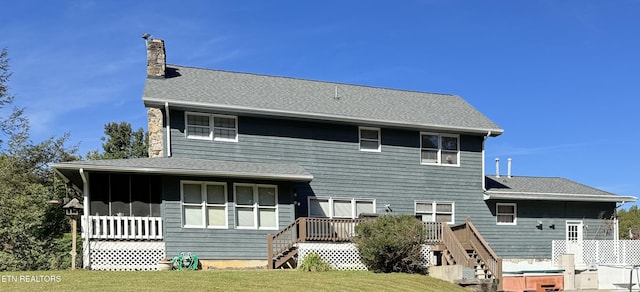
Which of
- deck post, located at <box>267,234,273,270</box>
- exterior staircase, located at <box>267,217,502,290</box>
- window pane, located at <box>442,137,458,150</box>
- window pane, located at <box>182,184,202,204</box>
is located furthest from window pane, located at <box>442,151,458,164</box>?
window pane, located at <box>182,184,202,204</box>

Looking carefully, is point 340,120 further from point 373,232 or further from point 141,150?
point 141,150

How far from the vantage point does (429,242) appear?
20.4 metres

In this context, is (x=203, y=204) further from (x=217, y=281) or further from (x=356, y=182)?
(x=356, y=182)

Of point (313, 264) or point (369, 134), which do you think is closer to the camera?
point (313, 264)

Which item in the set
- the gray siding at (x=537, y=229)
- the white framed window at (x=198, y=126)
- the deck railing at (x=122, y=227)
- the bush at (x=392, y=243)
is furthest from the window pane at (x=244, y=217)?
the gray siding at (x=537, y=229)

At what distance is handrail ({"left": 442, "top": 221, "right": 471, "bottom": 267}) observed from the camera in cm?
1861

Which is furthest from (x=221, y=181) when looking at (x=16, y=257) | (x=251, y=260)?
(x=16, y=257)

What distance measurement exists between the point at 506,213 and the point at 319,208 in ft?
25.9

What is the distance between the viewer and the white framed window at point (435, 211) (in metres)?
23.4

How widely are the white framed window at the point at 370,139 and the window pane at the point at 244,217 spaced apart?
16.3 ft

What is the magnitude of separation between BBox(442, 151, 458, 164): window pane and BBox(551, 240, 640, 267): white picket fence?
196 inches

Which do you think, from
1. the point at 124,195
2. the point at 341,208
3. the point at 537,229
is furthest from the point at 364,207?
the point at 124,195

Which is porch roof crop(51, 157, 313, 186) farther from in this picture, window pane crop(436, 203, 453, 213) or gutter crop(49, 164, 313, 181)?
window pane crop(436, 203, 453, 213)

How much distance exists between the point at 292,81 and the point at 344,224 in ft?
24.0
